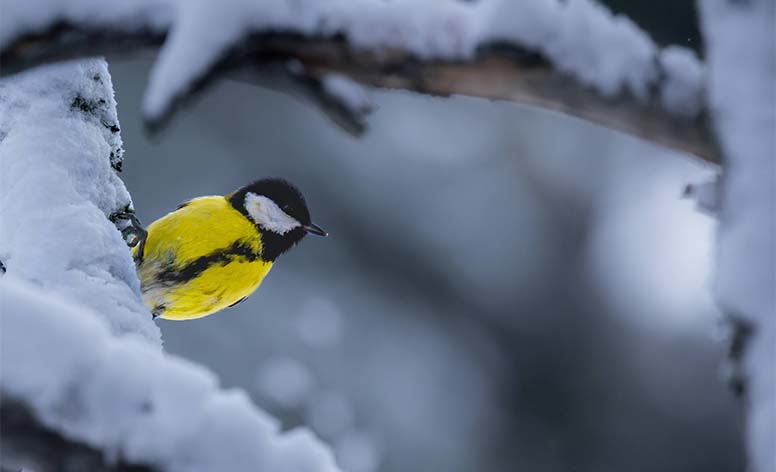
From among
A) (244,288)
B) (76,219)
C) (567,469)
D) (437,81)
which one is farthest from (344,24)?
(567,469)

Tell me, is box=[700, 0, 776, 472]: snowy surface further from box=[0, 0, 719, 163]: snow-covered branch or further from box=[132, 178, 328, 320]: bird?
box=[132, 178, 328, 320]: bird

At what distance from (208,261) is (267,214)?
0.35 meters

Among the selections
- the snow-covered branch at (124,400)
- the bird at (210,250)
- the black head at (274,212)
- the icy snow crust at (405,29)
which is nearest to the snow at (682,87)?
the icy snow crust at (405,29)

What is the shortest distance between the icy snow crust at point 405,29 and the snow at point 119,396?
227 millimetres

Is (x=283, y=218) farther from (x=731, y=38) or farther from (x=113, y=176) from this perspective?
(x=731, y=38)

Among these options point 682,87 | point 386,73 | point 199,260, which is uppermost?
point 682,87

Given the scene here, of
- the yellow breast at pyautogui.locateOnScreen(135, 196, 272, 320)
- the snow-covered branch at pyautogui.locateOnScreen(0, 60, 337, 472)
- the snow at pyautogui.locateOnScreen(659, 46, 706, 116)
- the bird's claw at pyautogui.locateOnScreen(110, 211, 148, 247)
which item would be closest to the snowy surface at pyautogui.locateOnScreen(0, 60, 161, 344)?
the bird's claw at pyautogui.locateOnScreen(110, 211, 148, 247)

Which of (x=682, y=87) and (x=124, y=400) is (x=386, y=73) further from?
(x=124, y=400)

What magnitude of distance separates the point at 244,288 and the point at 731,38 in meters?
1.96

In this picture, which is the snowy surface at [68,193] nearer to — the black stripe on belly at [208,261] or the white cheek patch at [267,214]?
the black stripe on belly at [208,261]

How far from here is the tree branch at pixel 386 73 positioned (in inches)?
36.1

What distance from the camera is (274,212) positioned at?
9.22ft

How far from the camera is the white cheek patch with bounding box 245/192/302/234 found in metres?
2.74

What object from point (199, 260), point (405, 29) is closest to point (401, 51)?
point (405, 29)
